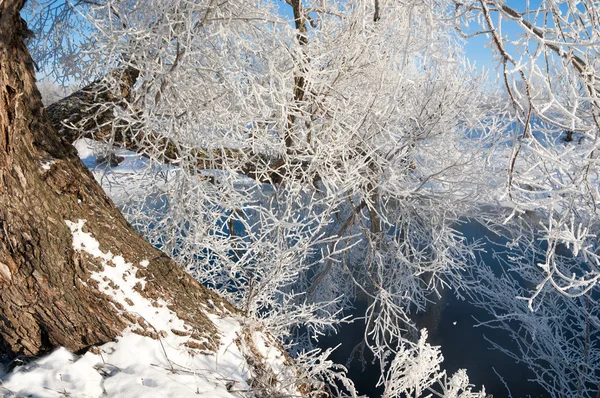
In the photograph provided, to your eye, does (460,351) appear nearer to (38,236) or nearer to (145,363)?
(145,363)

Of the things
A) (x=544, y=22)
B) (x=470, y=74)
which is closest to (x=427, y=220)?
(x=470, y=74)

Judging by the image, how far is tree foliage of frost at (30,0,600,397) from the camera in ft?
6.82

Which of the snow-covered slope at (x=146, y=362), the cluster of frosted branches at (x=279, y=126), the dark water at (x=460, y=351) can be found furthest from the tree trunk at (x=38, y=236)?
the dark water at (x=460, y=351)

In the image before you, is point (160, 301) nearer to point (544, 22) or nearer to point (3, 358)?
point (3, 358)

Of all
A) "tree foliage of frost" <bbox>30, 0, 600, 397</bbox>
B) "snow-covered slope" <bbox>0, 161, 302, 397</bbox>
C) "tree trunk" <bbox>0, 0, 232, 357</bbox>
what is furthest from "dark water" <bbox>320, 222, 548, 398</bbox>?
"tree trunk" <bbox>0, 0, 232, 357</bbox>

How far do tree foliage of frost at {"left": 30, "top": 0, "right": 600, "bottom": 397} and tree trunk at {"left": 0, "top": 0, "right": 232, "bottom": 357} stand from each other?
0.48 metres

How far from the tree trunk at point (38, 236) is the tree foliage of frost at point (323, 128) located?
475 mm

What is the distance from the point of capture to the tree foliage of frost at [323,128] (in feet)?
6.82

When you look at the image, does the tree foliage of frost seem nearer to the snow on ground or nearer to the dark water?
the snow on ground

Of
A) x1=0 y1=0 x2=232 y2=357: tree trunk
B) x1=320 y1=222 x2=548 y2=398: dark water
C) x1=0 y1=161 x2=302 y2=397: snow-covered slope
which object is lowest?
x1=320 y1=222 x2=548 y2=398: dark water

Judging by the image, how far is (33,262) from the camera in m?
2.01

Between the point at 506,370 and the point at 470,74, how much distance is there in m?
Result: 5.51

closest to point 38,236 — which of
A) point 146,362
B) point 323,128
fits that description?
point 146,362

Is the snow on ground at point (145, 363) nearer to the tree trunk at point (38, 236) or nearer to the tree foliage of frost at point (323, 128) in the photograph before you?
the tree trunk at point (38, 236)
